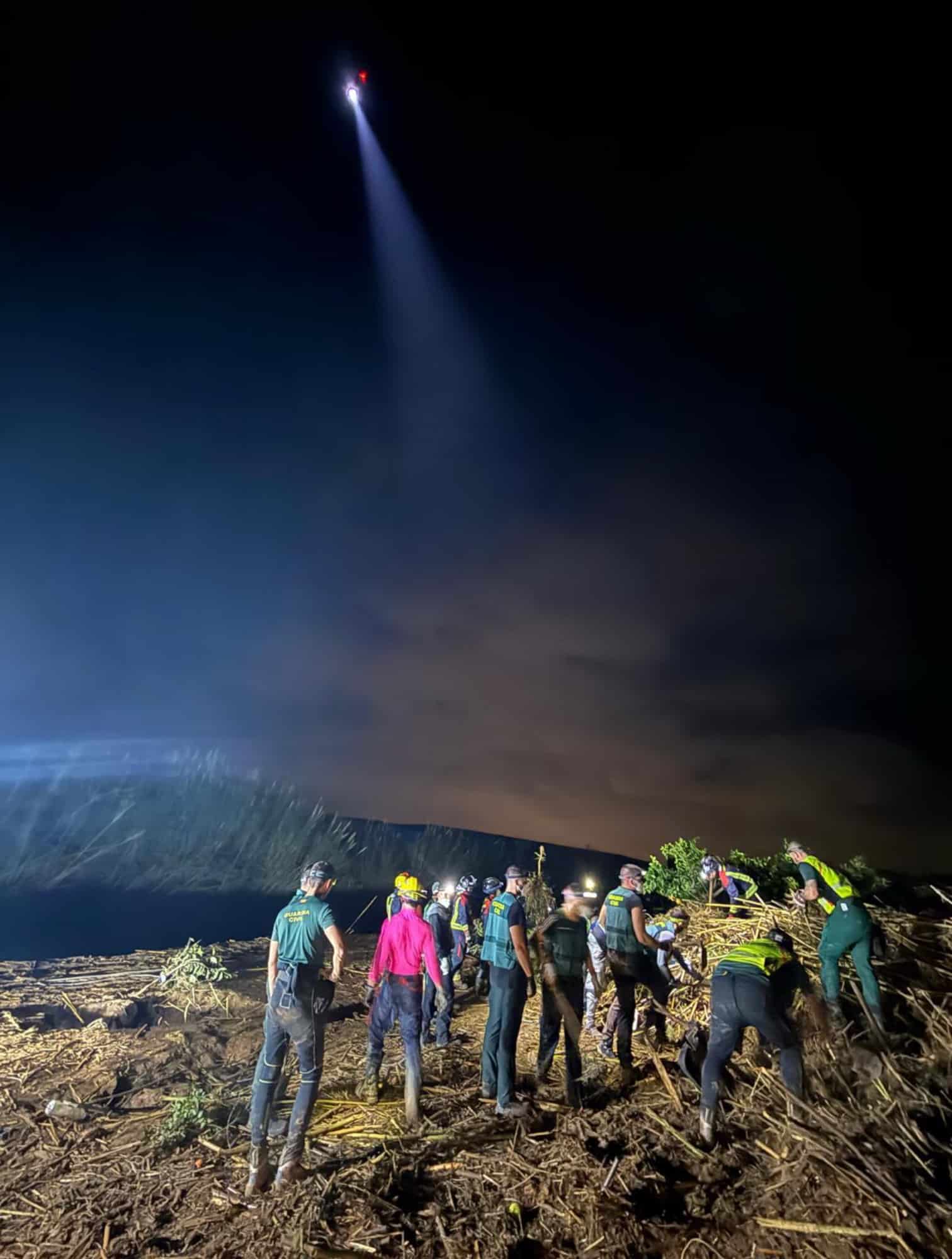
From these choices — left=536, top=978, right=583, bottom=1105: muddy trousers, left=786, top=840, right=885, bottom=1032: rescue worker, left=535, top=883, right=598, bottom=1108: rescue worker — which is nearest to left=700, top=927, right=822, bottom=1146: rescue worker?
left=786, top=840, right=885, bottom=1032: rescue worker

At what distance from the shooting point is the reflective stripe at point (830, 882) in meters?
7.41

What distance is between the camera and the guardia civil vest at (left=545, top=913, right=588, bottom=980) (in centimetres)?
780

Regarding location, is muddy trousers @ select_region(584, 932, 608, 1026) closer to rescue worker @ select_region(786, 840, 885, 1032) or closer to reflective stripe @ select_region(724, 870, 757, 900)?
reflective stripe @ select_region(724, 870, 757, 900)

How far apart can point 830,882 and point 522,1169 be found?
4.69 metres

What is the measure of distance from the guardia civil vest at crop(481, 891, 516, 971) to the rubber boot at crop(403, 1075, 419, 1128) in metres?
1.48

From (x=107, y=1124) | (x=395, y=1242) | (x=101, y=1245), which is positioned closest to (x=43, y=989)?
(x=107, y=1124)

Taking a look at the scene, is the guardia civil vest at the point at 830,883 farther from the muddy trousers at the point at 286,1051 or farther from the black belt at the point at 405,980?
the muddy trousers at the point at 286,1051

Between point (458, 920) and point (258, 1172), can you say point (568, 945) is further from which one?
point (458, 920)

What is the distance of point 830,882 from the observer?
7.67 m

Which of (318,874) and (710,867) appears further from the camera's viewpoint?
(710,867)

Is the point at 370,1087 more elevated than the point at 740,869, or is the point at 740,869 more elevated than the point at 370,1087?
the point at 740,869

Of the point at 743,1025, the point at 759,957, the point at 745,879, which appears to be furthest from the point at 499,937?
the point at 745,879

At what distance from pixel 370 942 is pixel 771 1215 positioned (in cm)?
1727

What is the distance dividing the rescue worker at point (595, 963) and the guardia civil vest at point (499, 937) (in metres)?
2.46
